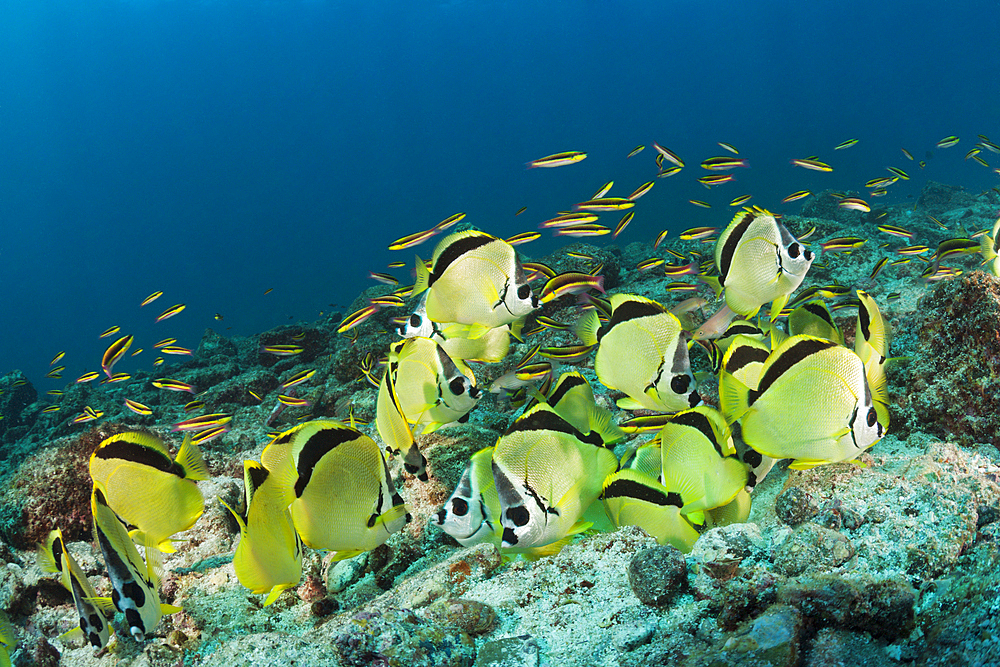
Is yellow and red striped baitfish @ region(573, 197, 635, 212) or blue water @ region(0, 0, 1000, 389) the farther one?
blue water @ region(0, 0, 1000, 389)

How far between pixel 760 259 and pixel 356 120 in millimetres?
123848

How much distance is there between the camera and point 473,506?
1782mm

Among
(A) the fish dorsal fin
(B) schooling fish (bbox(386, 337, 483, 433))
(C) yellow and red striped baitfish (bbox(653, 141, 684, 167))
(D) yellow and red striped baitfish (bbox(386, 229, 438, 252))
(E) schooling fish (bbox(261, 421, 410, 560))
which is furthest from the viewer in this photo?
(C) yellow and red striped baitfish (bbox(653, 141, 684, 167))

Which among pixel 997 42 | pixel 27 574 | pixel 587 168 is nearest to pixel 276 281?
pixel 587 168

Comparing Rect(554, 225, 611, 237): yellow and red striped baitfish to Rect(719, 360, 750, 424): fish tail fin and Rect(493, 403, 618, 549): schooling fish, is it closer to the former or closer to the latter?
Rect(719, 360, 750, 424): fish tail fin

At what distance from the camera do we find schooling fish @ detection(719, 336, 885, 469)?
1662 mm

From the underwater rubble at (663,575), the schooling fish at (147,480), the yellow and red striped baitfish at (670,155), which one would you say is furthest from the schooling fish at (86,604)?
the yellow and red striped baitfish at (670,155)

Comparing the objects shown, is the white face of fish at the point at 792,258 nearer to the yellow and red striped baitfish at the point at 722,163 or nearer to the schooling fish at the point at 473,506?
the schooling fish at the point at 473,506

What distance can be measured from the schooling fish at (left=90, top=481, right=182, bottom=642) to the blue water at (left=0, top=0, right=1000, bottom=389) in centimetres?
7591

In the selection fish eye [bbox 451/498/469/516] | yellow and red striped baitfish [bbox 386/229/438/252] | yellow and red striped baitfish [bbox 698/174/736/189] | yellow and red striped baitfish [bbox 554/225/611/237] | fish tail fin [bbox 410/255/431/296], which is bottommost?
fish eye [bbox 451/498/469/516]

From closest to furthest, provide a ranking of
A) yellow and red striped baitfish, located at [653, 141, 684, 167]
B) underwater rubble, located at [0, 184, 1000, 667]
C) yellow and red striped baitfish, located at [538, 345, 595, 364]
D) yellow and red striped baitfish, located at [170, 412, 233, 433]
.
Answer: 1. underwater rubble, located at [0, 184, 1000, 667]
2. yellow and red striped baitfish, located at [538, 345, 595, 364]
3. yellow and red striped baitfish, located at [170, 412, 233, 433]
4. yellow and red striped baitfish, located at [653, 141, 684, 167]

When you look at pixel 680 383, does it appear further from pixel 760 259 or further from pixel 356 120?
pixel 356 120

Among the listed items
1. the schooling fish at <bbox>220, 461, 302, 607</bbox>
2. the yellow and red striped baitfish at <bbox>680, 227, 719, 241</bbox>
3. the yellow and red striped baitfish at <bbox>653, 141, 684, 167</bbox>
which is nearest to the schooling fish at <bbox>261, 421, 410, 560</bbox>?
the schooling fish at <bbox>220, 461, 302, 607</bbox>

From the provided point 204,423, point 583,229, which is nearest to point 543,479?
point 583,229
